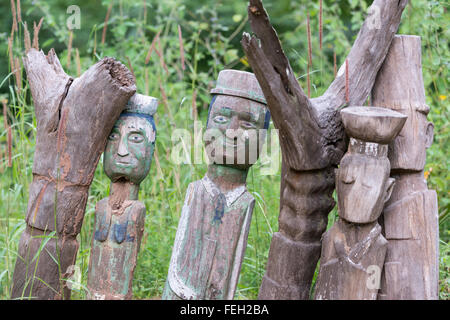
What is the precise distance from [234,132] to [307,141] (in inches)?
13.0

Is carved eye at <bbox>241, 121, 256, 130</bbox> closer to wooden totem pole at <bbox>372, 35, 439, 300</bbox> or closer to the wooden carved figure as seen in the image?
the wooden carved figure

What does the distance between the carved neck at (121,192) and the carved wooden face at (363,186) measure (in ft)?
3.21

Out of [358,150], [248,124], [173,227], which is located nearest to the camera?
[358,150]

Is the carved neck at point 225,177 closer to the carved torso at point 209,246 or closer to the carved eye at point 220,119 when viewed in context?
the carved torso at point 209,246

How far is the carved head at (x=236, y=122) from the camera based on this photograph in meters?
2.52

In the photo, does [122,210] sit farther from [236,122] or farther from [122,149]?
[236,122]

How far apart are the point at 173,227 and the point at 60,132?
1.17 meters

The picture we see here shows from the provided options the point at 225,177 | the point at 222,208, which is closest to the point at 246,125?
the point at 225,177

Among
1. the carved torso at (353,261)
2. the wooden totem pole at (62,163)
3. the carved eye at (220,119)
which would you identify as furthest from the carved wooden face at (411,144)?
the wooden totem pole at (62,163)

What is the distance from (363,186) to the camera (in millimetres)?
2311

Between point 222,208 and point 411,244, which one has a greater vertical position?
point 222,208
